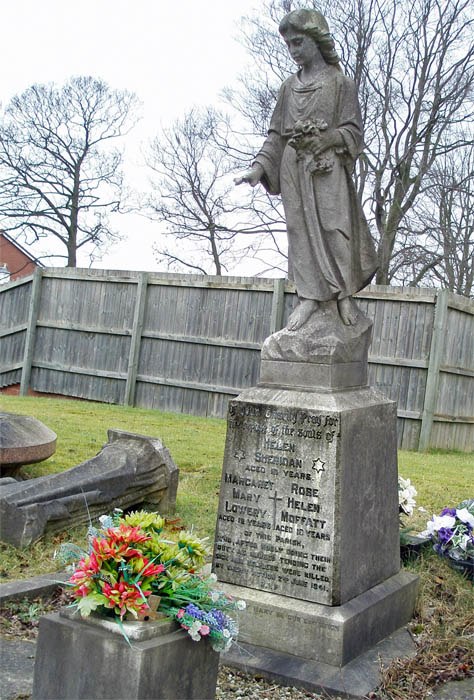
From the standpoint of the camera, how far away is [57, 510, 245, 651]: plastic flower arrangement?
2986mm

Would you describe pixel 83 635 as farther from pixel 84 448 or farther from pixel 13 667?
pixel 84 448

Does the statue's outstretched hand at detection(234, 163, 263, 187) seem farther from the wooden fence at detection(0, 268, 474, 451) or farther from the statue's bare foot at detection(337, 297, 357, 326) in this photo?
the wooden fence at detection(0, 268, 474, 451)

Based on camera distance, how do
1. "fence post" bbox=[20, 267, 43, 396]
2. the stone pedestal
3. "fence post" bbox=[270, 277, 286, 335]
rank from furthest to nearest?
"fence post" bbox=[20, 267, 43, 396] → "fence post" bbox=[270, 277, 286, 335] → the stone pedestal

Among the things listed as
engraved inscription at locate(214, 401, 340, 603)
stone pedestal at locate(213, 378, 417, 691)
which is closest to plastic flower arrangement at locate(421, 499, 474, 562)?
stone pedestal at locate(213, 378, 417, 691)

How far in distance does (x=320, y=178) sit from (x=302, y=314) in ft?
2.79

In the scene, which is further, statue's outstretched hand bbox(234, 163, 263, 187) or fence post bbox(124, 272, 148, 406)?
fence post bbox(124, 272, 148, 406)

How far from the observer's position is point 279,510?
4680 mm

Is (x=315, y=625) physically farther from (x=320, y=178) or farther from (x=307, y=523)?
(x=320, y=178)

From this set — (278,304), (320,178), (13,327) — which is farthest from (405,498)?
(13,327)

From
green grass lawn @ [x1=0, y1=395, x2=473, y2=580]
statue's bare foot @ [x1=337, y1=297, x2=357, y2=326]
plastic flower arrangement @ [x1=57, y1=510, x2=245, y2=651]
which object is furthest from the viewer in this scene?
green grass lawn @ [x1=0, y1=395, x2=473, y2=580]

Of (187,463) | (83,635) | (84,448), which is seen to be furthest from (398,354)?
(83,635)

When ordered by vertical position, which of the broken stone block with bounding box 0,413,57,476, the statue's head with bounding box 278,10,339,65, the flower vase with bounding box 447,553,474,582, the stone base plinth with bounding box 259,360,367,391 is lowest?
the flower vase with bounding box 447,553,474,582

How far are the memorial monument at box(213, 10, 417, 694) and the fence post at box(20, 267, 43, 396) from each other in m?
11.5

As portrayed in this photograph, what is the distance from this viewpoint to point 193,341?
14.0m
